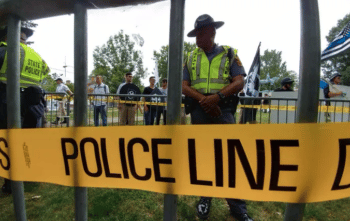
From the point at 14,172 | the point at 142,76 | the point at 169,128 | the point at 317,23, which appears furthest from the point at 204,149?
the point at 142,76

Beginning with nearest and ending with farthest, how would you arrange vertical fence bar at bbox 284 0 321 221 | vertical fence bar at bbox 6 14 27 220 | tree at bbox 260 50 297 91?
vertical fence bar at bbox 284 0 321 221 → vertical fence bar at bbox 6 14 27 220 → tree at bbox 260 50 297 91

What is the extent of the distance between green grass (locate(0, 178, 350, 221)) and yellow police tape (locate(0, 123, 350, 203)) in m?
1.68

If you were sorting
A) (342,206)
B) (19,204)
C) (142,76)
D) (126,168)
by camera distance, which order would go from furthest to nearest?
(142,76)
(342,206)
(19,204)
(126,168)

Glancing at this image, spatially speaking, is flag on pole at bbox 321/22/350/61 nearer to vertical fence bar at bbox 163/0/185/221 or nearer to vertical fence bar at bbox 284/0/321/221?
vertical fence bar at bbox 284/0/321/221

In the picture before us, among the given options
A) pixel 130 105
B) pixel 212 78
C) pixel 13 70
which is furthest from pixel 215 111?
pixel 130 105

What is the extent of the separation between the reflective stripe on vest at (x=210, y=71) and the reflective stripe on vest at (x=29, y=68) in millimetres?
1864

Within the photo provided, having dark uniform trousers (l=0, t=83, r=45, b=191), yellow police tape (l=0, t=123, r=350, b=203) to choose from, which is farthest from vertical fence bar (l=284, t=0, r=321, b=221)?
dark uniform trousers (l=0, t=83, r=45, b=191)

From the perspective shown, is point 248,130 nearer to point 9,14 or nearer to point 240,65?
point 9,14

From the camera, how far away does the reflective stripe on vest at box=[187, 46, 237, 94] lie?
2.21 metres

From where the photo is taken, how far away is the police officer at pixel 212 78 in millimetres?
2111

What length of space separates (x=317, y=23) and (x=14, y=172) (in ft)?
4.46

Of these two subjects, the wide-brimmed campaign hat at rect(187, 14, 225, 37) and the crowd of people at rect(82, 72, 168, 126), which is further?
the crowd of people at rect(82, 72, 168, 126)

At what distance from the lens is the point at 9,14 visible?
0.92 m

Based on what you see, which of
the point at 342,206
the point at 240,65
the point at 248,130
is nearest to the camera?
the point at 248,130
